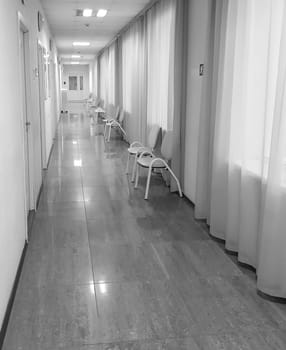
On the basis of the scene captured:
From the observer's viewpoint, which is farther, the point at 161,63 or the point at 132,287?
the point at 161,63

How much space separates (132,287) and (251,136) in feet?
5.34

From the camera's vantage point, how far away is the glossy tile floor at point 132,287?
103 inches

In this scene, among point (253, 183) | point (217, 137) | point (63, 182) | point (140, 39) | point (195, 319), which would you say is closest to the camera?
point (195, 319)

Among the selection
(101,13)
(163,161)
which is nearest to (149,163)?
(163,161)

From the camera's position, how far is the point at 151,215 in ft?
16.8

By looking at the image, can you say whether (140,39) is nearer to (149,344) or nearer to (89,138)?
(89,138)

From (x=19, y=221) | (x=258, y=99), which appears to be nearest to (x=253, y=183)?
(x=258, y=99)

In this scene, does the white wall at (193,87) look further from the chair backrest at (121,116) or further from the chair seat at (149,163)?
the chair backrest at (121,116)

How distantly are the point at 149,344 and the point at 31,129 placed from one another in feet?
11.3

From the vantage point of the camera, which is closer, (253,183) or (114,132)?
(253,183)

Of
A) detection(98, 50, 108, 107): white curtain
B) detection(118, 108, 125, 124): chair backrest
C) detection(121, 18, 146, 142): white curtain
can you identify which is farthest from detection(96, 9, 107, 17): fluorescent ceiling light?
detection(98, 50, 108, 107): white curtain

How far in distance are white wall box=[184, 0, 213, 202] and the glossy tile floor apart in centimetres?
45

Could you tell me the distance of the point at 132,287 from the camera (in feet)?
10.8

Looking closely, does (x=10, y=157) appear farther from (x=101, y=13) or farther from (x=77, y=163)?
(x=101, y=13)
